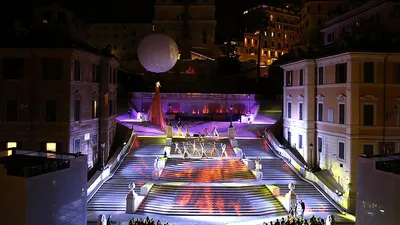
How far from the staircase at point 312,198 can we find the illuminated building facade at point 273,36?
6955 cm

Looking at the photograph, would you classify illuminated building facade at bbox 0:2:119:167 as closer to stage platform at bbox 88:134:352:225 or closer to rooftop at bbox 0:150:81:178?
stage platform at bbox 88:134:352:225

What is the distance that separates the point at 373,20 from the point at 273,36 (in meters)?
66.6

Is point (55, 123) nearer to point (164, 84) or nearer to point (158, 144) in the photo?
point (158, 144)

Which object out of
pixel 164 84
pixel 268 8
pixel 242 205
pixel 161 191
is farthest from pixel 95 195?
pixel 268 8

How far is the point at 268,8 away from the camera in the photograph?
4124 inches

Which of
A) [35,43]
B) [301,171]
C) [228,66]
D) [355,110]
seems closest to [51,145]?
[35,43]

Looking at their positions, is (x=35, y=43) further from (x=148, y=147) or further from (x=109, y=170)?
(x=148, y=147)

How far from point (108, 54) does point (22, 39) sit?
8.91 meters

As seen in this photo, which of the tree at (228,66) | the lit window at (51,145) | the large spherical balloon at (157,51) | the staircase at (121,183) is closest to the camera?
the staircase at (121,183)

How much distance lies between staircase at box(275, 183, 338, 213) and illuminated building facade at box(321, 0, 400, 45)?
1291 cm

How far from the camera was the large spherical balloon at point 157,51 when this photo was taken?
32.3 meters

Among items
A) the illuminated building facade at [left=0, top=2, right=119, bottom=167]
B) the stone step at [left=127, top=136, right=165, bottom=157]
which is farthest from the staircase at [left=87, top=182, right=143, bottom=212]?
the stone step at [left=127, top=136, right=165, bottom=157]

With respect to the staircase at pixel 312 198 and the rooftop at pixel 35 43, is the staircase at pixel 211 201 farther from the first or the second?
the rooftop at pixel 35 43

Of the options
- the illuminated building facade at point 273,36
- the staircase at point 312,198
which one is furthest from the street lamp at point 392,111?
the illuminated building facade at point 273,36
